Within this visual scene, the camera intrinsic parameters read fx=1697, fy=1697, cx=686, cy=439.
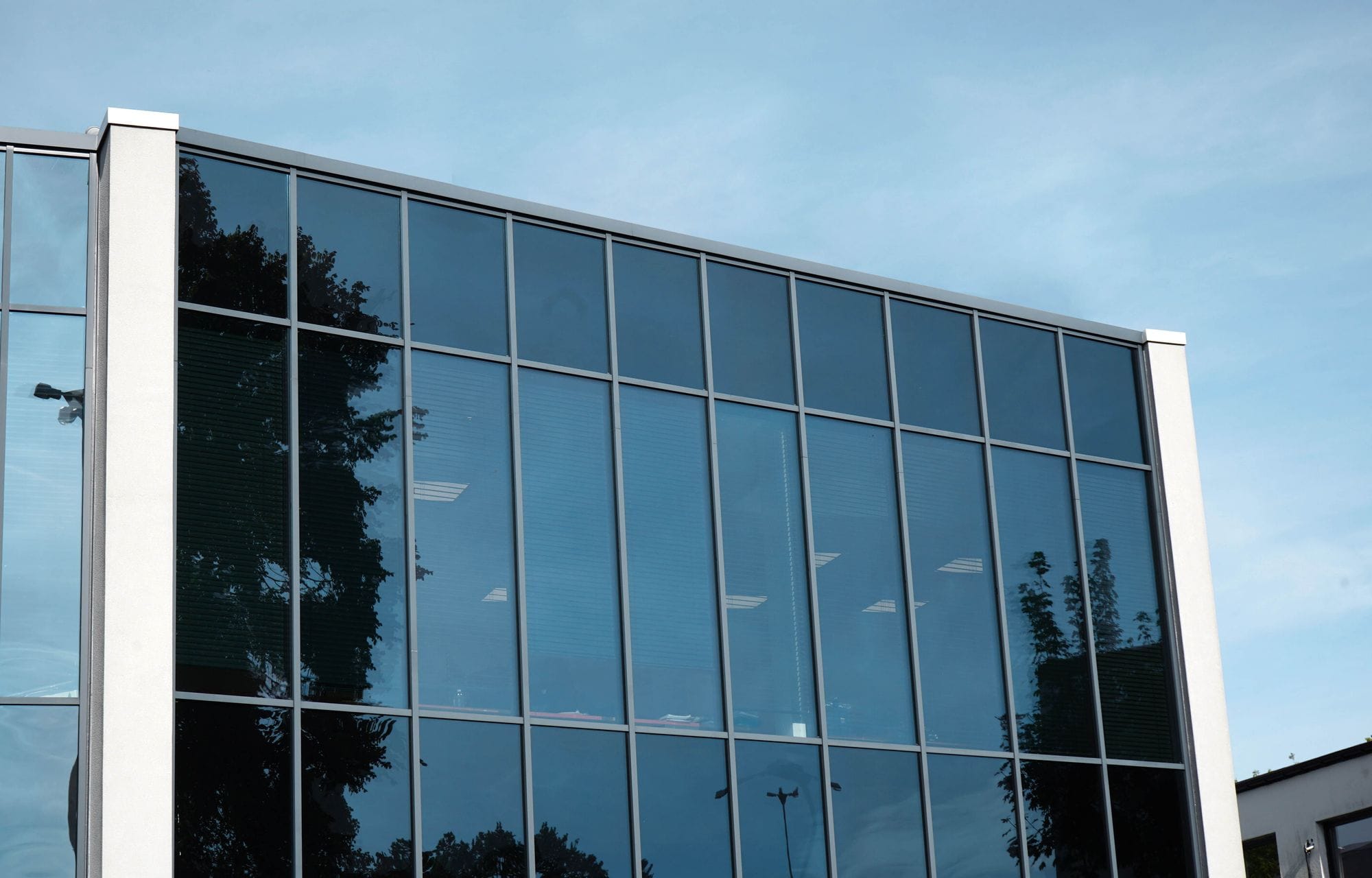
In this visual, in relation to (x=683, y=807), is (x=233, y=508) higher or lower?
higher

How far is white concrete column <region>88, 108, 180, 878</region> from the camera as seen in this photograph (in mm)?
14445

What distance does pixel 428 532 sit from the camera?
54.7 ft

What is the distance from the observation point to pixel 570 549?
57.3 ft

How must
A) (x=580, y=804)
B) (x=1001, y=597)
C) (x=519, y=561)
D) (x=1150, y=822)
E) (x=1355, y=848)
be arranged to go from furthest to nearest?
1. (x=1355, y=848)
2. (x=1150, y=822)
3. (x=1001, y=597)
4. (x=519, y=561)
5. (x=580, y=804)

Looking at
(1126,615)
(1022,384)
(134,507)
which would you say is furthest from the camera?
(1022,384)

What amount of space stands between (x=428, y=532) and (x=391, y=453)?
867 mm

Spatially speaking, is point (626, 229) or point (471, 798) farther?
point (626, 229)

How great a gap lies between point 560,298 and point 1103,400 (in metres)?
7.75

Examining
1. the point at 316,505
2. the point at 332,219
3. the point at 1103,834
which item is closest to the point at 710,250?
the point at 332,219

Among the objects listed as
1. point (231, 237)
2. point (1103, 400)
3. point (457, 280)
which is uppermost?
point (231, 237)

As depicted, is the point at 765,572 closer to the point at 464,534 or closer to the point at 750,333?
the point at 750,333

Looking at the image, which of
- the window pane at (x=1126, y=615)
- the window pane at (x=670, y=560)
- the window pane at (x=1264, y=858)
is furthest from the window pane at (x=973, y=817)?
Answer: the window pane at (x=1264, y=858)

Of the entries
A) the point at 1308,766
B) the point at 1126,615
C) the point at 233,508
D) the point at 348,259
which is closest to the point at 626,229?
the point at 348,259

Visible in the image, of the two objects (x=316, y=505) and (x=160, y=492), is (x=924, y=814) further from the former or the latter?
(x=160, y=492)
